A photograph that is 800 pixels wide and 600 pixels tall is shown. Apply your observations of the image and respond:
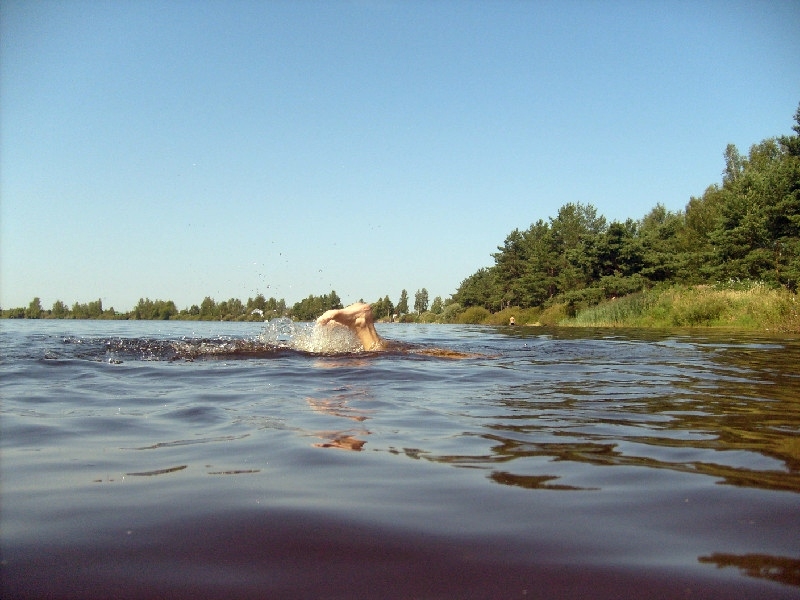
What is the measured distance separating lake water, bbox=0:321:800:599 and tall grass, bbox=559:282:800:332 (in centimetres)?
1868

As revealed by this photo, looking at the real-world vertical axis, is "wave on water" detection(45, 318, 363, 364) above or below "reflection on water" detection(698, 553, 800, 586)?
above

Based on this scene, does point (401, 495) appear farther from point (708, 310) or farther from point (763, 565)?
point (708, 310)

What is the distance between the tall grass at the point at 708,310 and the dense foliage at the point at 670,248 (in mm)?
4755

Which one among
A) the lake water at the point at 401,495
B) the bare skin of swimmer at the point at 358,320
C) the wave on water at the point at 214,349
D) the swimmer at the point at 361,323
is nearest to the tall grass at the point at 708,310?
the swimmer at the point at 361,323

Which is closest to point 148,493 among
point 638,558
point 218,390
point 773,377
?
point 638,558

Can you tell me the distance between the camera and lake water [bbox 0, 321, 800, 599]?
1.64 m

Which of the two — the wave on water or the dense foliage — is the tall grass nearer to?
the dense foliage

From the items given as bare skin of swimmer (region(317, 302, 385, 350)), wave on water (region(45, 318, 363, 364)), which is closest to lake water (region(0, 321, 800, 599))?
wave on water (region(45, 318, 363, 364))

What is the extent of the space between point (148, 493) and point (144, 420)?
1952 millimetres

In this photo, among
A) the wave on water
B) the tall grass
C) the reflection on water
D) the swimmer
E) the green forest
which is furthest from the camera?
the green forest

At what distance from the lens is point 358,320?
11500 mm

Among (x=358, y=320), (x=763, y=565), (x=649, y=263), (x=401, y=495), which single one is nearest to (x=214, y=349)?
(x=358, y=320)

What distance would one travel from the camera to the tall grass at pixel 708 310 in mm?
21489

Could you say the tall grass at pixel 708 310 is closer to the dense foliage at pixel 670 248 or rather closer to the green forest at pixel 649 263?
the green forest at pixel 649 263
